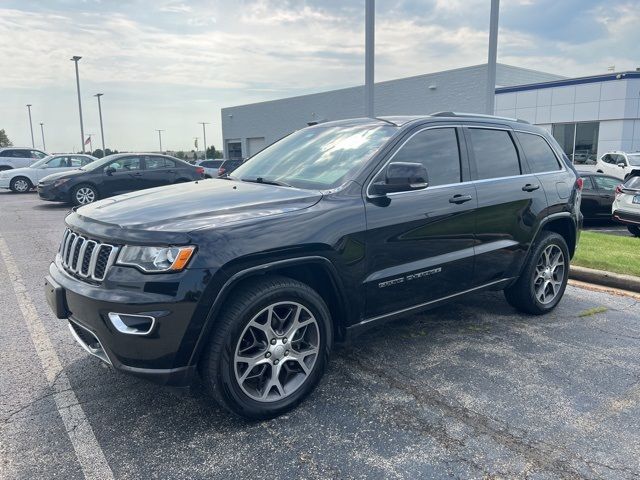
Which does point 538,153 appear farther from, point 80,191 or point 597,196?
point 80,191

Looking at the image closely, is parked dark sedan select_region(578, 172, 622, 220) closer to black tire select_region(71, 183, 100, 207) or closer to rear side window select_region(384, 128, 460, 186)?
rear side window select_region(384, 128, 460, 186)

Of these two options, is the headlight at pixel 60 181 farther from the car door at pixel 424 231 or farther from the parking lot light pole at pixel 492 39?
the car door at pixel 424 231

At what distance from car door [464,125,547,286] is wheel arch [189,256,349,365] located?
1476mm

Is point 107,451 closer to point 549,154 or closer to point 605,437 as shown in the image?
point 605,437

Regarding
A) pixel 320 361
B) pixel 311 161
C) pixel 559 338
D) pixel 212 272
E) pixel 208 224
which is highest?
pixel 311 161

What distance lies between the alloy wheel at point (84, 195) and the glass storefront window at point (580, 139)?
20776 mm

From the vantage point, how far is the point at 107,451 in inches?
111

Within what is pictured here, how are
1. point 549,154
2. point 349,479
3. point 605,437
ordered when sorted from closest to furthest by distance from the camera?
point 349,479
point 605,437
point 549,154

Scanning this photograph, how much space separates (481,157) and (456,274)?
1.10 meters

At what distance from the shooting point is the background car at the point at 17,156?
23.1 metres

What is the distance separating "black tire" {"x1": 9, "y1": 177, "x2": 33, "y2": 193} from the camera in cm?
1941

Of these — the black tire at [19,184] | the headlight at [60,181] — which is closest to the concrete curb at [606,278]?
the headlight at [60,181]

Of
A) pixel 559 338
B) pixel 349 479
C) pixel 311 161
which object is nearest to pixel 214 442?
pixel 349 479

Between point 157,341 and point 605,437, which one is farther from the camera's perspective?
point 605,437
